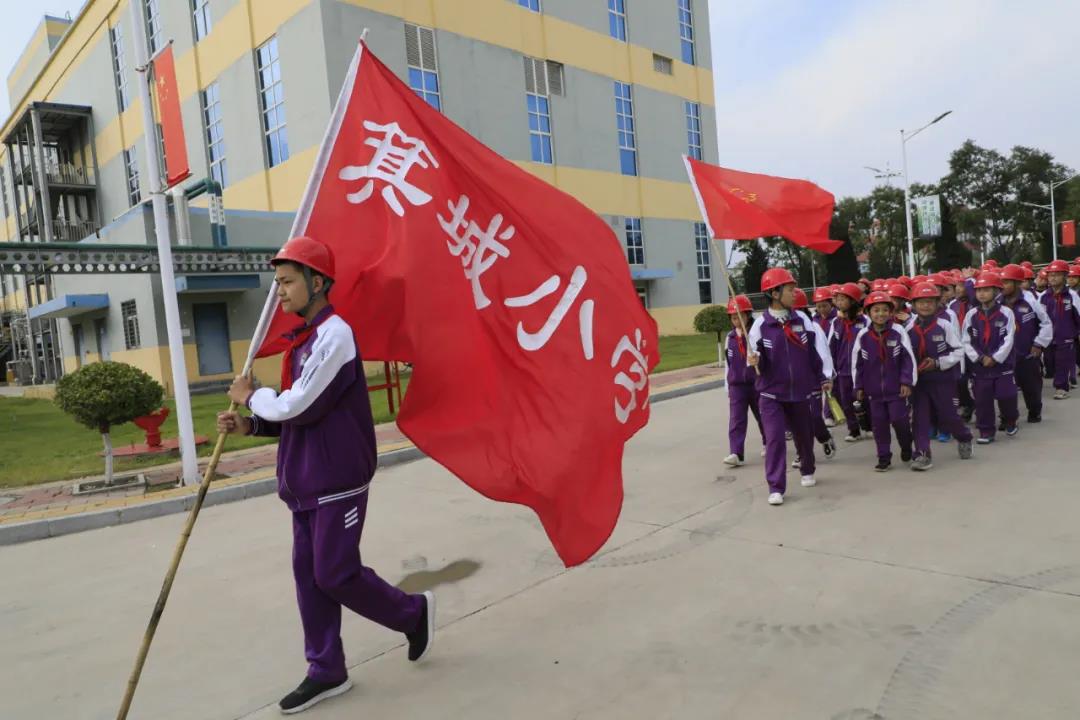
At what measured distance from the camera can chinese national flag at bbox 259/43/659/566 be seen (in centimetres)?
333

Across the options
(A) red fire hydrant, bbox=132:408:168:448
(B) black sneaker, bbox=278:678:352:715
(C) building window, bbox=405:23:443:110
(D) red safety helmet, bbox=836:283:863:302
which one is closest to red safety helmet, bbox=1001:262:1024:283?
(D) red safety helmet, bbox=836:283:863:302

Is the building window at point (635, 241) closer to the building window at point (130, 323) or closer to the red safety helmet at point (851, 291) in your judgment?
the building window at point (130, 323)

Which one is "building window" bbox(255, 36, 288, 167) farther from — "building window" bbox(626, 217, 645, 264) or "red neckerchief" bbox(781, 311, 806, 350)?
"red neckerchief" bbox(781, 311, 806, 350)

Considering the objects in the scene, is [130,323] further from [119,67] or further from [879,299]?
[879,299]

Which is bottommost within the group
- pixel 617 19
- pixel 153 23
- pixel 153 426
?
pixel 153 426

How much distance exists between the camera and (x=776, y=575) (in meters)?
4.34

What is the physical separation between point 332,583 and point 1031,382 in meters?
8.58

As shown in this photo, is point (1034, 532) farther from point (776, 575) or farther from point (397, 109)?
point (397, 109)

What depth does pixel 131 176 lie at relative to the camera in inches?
1267

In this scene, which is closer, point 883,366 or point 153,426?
point 883,366

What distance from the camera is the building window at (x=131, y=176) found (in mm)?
31547

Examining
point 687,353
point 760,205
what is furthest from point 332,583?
point 687,353

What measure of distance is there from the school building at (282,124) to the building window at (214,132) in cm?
8

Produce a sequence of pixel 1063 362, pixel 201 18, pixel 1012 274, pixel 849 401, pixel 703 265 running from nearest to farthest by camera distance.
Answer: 1. pixel 849 401
2. pixel 1012 274
3. pixel 1063 362
4. pixel 201 18
5. pixel 703 265
